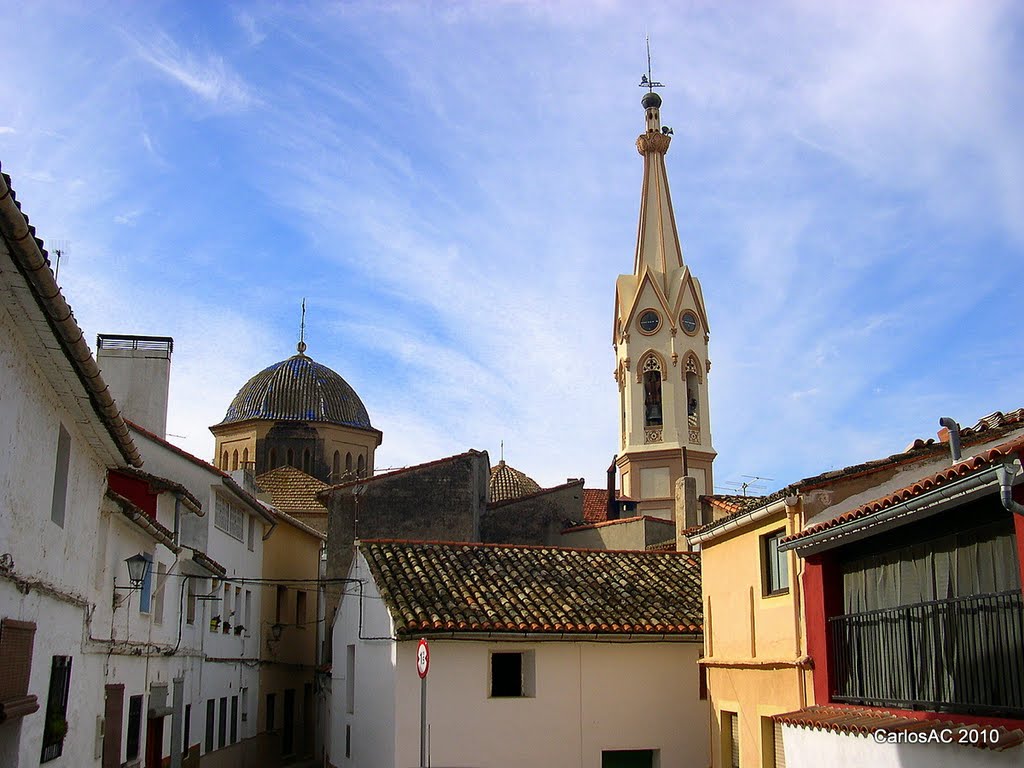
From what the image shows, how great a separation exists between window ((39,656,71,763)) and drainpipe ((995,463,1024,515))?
10.00 meters

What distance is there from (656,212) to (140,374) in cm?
3432

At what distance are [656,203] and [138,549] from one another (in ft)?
132

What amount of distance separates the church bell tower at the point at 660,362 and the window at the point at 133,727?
30446mm

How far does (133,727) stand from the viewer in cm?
1741

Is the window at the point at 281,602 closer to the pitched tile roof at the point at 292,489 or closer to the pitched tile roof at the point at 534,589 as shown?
the pitched tile roof at the point at 292,489

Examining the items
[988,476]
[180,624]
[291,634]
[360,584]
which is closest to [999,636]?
[988,476]

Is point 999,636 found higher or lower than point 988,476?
lower

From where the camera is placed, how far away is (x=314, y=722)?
34.2 metres

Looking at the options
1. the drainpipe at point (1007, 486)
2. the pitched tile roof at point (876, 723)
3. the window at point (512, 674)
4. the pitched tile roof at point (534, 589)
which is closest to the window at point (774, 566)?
the pitched tile roof at point (876, 723)

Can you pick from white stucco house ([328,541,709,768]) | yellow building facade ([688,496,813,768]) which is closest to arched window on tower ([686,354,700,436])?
white stucco house ([328,541,709,768])

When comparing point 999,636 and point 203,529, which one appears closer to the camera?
point 999,636

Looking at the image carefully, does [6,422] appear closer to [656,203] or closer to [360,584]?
[360,584]

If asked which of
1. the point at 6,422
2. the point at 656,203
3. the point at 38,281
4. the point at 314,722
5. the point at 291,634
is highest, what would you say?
the point at 656,203

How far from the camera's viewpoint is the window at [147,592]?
17578 millimetres
